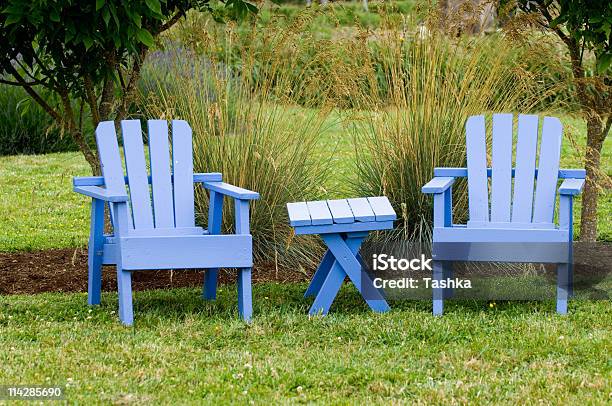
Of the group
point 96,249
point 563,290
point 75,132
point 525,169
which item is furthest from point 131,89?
point 563,290

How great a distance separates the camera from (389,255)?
5.68 metres

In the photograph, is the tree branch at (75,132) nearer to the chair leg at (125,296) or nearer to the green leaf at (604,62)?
the chair leg at (125,296)

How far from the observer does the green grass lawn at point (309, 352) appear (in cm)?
338

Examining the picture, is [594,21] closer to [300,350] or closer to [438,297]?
[438,297]

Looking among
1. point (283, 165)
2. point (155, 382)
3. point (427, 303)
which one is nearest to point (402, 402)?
point (155, 382)

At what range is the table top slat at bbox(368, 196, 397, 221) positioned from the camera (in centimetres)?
452

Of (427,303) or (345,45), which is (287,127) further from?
(427,303)

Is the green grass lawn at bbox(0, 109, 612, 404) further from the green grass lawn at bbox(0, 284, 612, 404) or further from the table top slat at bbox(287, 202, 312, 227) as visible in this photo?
the table top slat at bbox(287, 202, 312, 227)

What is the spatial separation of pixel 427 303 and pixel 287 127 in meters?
1.63

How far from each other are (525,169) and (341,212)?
1149 mm

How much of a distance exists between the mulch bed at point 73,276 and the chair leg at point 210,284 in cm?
42

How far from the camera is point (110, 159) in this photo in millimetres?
4824

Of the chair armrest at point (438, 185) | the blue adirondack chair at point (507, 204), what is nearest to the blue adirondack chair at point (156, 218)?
the chair armrest at point (438, 185)

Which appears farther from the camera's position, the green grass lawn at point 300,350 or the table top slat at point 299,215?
the table top slat at point 299,215
